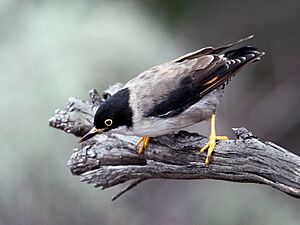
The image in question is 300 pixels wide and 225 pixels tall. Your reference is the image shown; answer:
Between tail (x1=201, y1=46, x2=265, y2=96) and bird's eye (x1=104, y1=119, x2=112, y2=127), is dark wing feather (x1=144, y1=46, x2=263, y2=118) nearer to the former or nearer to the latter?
tail (x1=201, y1=46, x2=265, y2=96)

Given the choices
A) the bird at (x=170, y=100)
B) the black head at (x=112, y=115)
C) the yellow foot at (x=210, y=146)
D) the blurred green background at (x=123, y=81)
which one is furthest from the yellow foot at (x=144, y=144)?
the blurred green background at (x=123, y=81)

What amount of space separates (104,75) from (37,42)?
949 millimetres

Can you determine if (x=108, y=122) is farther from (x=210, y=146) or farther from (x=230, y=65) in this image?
(x=230, y=65)

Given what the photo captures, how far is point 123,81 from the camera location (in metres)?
8.52

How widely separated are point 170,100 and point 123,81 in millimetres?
3376

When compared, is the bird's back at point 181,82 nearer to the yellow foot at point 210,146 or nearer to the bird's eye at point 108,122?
the bird's eye at point 108,122

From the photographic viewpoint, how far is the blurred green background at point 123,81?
7.82 m

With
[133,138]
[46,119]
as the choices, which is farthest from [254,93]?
[133,138]

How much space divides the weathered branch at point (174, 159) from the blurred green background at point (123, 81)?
2088mm

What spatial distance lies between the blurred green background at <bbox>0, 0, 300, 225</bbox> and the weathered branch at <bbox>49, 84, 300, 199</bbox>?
2088 millimetres

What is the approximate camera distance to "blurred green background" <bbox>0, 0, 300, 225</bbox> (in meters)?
7.82

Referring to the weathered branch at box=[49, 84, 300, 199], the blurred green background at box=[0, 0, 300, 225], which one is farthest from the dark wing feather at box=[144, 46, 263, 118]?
the blurred green background at box=[0, 0, 300, 225]

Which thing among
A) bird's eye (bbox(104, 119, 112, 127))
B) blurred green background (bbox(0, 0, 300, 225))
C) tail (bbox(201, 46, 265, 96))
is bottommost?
blurred green background (bbox(0, 0, 300, 225))

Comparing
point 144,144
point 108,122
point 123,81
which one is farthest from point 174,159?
point 123,81
